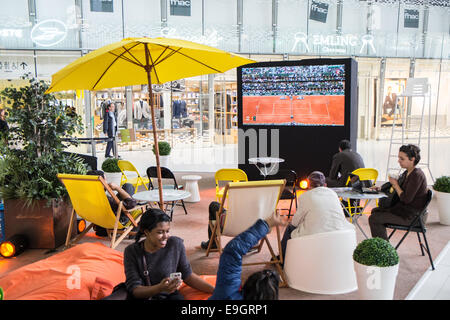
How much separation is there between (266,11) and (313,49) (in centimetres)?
217

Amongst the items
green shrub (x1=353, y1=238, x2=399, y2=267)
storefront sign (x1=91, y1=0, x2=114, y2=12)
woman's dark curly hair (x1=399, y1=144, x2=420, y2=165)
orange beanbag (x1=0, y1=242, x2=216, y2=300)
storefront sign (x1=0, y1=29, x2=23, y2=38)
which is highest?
storefront sign (x1=91, y1=0, x2=114, y2=12)

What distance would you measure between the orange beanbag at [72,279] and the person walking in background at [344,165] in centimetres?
326

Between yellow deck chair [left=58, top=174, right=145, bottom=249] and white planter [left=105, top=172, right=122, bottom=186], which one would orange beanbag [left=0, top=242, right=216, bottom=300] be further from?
white planter [left=105, top=172, right=122, bottom=186]

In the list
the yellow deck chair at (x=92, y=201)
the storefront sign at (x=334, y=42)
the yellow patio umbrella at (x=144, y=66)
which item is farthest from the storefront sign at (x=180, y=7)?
the yellow deck chair at (x=92, y=201)

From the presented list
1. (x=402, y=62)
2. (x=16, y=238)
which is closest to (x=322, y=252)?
(x=16, y=238)

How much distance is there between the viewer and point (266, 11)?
50.3 ft

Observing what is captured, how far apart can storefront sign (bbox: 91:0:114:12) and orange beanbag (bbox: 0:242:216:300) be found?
1166 cm

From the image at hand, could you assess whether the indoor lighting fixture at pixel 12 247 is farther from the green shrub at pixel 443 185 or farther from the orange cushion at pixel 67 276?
the green shrub at pixel 443 185

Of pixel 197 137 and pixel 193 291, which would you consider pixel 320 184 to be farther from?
pixel 197 137

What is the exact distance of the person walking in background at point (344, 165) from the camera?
20.5ft

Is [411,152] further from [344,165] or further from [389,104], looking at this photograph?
[389,104]

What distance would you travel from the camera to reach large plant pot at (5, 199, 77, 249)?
4.89 m

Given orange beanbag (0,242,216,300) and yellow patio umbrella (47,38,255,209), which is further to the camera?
yellow patio umbrella (47,38,255,209)

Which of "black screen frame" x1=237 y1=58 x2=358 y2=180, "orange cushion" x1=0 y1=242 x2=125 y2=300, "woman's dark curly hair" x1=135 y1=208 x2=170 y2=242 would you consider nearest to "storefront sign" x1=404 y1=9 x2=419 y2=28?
"black screen frame" x1=237 y1=58 x2=358 y2=180
